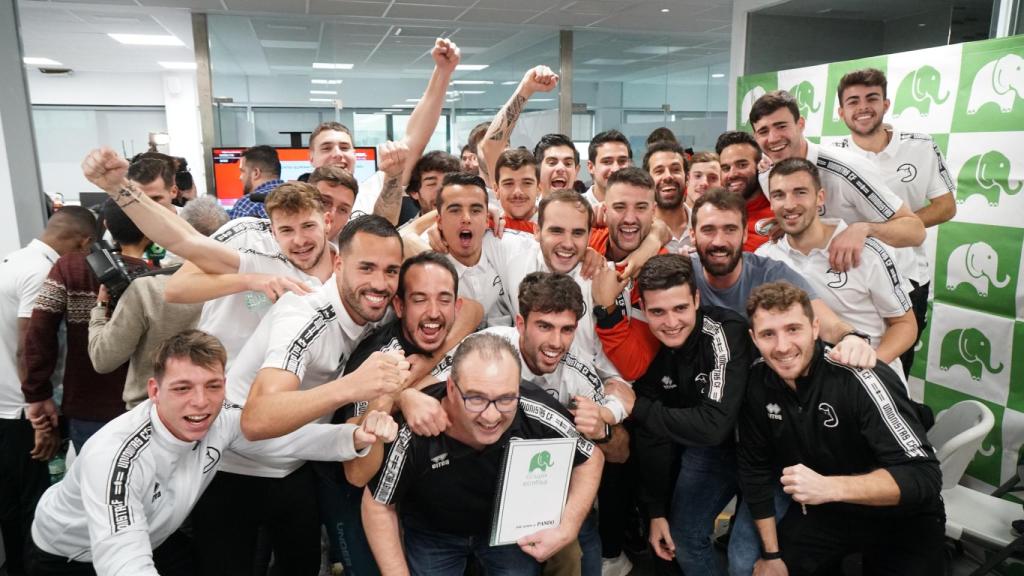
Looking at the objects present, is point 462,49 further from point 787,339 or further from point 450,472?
point 450,472

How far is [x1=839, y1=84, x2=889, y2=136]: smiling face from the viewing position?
3.56 metres

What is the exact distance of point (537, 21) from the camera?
7.81 meters

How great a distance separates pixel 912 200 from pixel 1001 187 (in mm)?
563

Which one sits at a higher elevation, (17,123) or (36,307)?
(17,123)

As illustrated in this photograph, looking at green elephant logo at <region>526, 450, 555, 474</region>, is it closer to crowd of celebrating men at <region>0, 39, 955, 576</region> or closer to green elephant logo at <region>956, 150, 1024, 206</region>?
crowd of celebrating men at <region>0, 39, 955, 576</region>

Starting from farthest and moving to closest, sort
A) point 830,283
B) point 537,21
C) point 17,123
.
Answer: point 537,21 < point 17,123 < point 830,283

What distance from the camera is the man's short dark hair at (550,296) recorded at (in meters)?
2.50

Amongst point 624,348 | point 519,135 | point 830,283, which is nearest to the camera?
point 624,348

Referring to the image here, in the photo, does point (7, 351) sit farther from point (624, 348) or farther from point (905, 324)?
point (905, 324)

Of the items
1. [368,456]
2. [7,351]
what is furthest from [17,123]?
[368,456]

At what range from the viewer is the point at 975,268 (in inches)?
153

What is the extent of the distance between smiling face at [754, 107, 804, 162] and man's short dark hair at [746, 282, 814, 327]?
3.51ft

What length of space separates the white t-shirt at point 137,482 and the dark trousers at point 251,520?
0.06 m

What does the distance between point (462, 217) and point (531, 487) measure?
1194 mm
